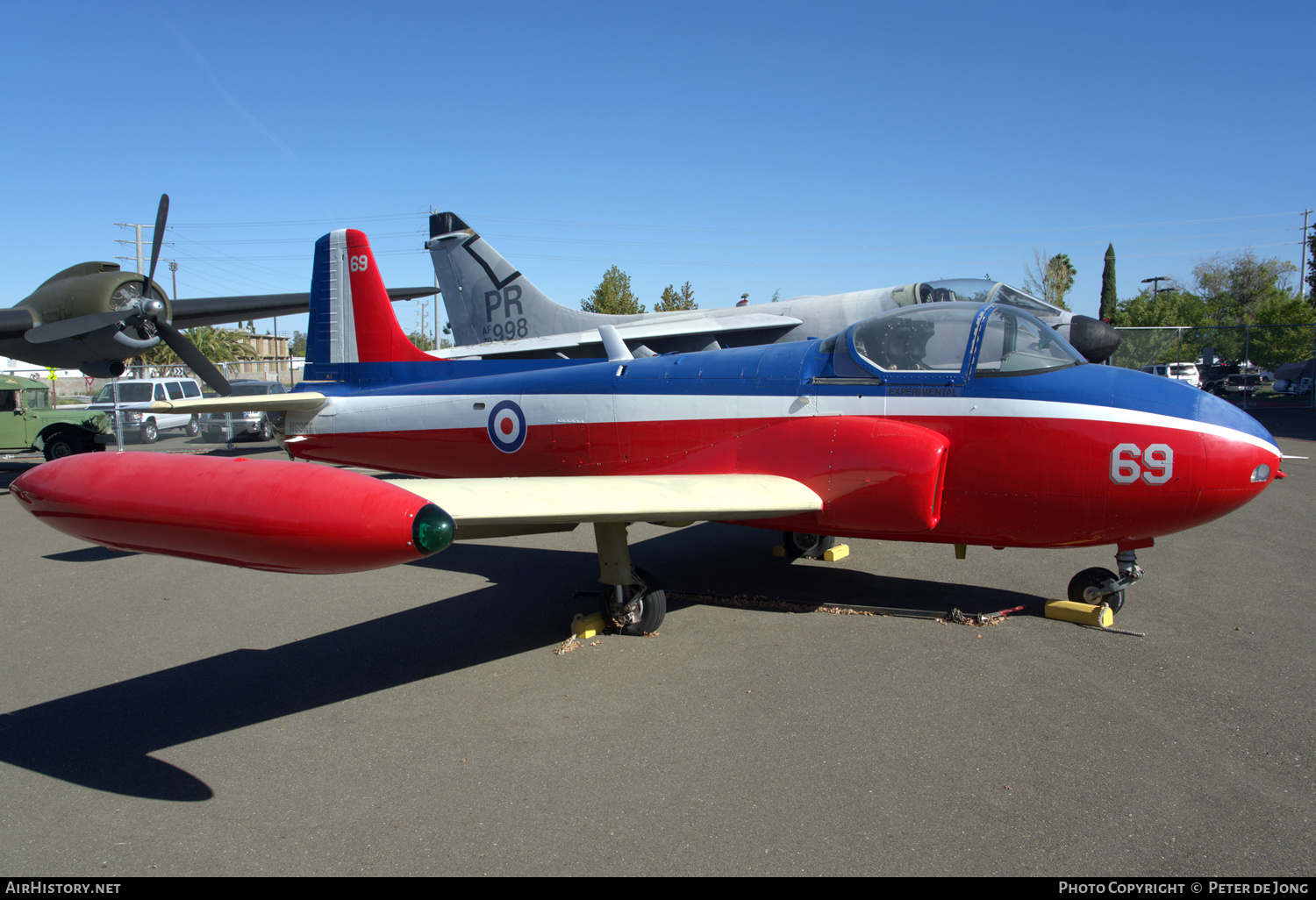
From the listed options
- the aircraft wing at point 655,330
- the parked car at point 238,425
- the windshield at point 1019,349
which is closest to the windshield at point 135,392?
the parked car at point 238,425

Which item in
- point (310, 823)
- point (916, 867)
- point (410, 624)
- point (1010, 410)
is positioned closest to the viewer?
point (916, 867)

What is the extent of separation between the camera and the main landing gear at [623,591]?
5.45 metres

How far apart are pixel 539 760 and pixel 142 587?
549 cm

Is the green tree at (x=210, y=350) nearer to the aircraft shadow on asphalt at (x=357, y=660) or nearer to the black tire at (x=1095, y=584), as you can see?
the aircraft shadow on asphalt at (x=357, y=660)

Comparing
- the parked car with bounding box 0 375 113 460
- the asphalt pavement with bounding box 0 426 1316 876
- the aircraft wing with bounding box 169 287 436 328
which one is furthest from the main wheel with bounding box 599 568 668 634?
the parked car with bounding box 0 375 113 460

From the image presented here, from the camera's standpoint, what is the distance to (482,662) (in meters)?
5.03

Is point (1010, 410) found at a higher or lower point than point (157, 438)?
higher

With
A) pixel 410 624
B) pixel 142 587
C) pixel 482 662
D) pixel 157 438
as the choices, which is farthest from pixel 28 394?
pixel 482 662

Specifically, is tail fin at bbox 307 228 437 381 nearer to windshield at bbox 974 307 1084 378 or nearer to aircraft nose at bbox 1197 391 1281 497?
windshield at bbox 974 307 1084 378

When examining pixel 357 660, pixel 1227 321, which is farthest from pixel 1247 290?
pixel 357 660

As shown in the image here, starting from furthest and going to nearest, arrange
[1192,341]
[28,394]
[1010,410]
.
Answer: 1. [1192,341]
2. [28,394]
3. [1010,410]

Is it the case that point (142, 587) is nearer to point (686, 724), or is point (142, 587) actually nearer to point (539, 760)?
point (539, 760)

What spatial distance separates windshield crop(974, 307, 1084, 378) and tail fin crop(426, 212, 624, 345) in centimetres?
1217

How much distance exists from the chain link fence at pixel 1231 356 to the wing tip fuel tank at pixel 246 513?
30.9m
